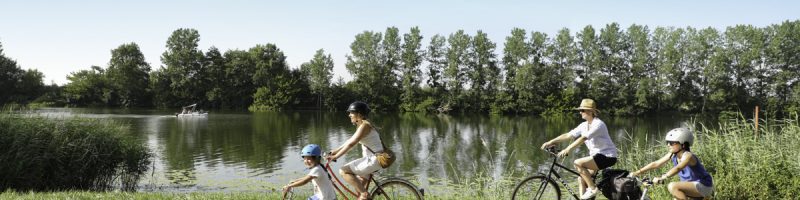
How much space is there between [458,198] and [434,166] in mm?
13158

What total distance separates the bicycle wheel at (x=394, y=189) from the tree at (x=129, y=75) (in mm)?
81460

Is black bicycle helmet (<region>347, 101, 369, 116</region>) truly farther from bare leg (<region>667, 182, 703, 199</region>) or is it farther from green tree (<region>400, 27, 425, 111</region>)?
green tree (<region>400, 27, 425, 111</region>)

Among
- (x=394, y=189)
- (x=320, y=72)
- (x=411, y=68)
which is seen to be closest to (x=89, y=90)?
(x=320, y=72)

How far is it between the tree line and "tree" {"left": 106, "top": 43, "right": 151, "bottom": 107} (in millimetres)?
168

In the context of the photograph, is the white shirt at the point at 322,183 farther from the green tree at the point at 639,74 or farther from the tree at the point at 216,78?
the tree at the point at 216,78

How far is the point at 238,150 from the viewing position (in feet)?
85.0

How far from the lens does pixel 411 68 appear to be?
76750mm

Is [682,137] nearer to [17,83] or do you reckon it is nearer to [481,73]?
[481,73]

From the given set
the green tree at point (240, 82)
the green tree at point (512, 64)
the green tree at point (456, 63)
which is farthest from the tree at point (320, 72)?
the green tree at point (512, 64)

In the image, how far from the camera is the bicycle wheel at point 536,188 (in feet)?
23.7

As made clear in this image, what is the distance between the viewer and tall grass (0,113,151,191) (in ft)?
40.9

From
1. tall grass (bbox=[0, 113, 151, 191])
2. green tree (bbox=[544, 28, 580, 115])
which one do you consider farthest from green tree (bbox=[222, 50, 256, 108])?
tall grass (bbox=[0, 113, 151, 191])

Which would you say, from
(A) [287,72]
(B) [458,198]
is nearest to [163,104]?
(A) [287,72]

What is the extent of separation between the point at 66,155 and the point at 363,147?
431 inches
